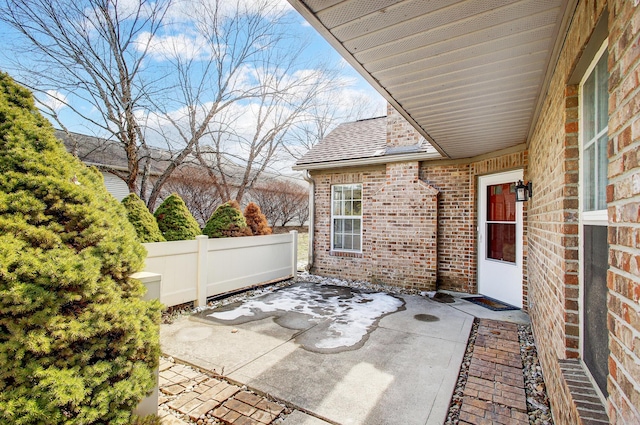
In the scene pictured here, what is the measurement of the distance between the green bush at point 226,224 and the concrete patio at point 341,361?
1.83 meters

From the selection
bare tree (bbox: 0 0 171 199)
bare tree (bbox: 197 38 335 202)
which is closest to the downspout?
bare tree (bbox: 197 38 335 202)

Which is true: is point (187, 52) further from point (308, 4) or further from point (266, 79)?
point (308, 4)

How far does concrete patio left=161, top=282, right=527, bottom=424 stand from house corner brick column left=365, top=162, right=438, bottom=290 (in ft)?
5.75

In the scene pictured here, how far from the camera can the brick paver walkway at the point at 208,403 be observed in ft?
8.11

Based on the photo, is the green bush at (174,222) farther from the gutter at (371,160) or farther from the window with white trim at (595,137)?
the window with white trim at (595,137)

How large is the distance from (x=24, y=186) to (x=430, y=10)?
8.99 feet

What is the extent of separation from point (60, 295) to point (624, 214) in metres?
2.76

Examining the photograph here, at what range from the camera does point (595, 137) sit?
193 centimetres

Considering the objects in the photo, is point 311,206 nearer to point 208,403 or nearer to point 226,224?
point 226,224

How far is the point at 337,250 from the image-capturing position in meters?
7.94

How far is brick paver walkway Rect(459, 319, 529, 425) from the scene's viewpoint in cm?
253

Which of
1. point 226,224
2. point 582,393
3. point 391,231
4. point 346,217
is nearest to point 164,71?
point 226,224

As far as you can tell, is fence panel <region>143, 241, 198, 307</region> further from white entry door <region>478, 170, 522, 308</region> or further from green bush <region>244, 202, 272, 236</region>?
white entry door <region>478, 170, 522, 308</region>

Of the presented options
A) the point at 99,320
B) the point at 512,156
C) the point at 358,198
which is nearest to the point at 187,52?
the point at 358,198
